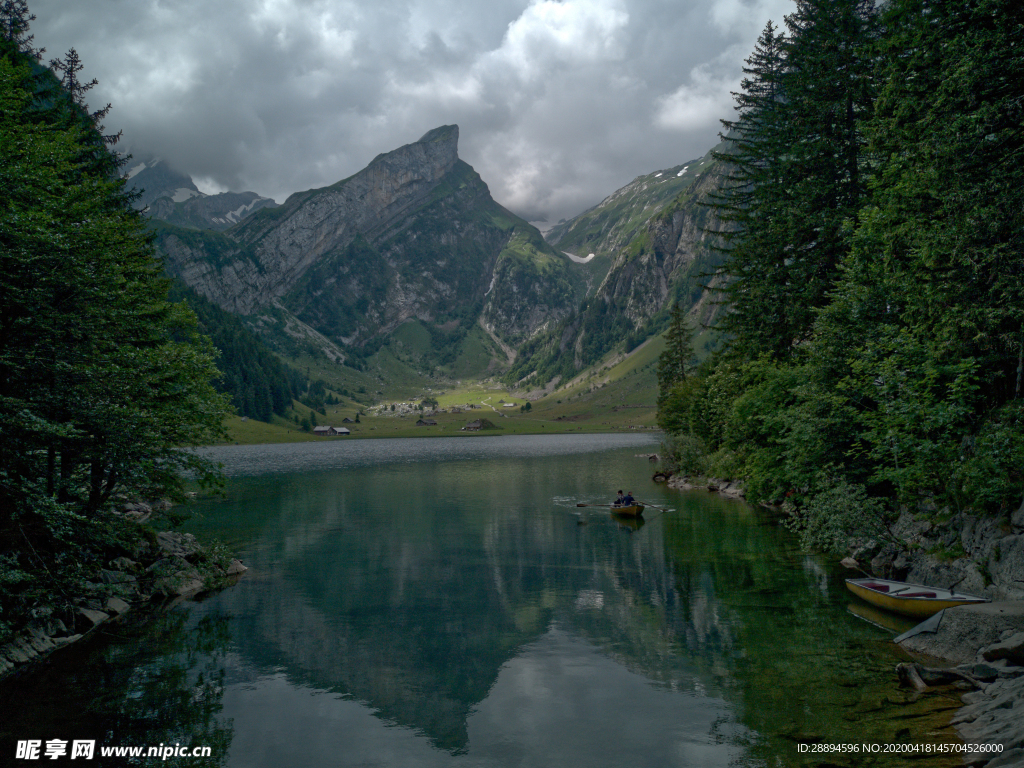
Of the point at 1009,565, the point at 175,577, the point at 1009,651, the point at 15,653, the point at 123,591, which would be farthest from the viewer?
the point at 175,577

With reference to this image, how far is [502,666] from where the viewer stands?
22.5 metres

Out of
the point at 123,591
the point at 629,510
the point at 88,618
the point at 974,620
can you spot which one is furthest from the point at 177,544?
the point at 974,620

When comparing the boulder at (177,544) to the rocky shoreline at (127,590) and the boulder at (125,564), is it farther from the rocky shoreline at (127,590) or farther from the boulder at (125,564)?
the boulder at (125,564)

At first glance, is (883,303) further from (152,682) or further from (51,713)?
(51,713)

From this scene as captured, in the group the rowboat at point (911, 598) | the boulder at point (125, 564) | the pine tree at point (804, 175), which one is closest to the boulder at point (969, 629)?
the rowboat at point (911, 598)

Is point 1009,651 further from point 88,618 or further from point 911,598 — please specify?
point 88,618

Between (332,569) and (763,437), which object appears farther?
(763,437)

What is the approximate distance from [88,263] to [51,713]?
16.9m

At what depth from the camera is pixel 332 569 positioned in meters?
38.8

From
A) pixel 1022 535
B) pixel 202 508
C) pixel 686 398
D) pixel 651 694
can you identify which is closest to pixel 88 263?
pixel 651 694

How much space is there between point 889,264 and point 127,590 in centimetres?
4270

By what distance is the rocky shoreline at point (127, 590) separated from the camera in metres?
22.3

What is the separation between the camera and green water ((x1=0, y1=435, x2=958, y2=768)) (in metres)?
16.4

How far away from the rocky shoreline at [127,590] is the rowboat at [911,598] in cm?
3346
